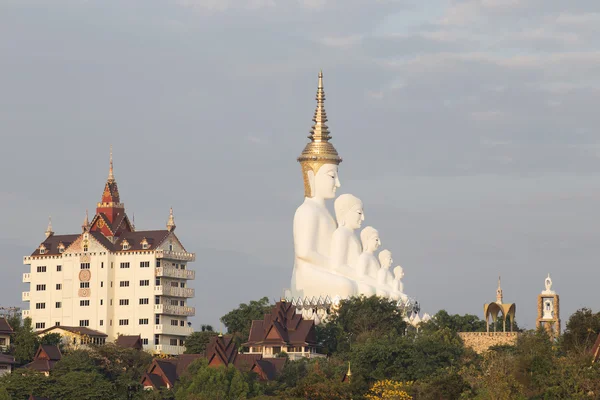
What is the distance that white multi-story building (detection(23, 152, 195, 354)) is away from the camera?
346 feet

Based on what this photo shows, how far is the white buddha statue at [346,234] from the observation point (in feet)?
345

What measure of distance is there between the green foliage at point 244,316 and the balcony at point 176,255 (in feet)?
14.6

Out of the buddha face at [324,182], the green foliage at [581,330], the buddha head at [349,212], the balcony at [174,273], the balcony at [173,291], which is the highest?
the buddha face at [324,182]

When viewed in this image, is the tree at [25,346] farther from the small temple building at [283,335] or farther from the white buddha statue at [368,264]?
the white buddha statue at [368,264]

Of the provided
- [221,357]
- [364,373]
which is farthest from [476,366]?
[221,357]

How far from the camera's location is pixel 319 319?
101438mm

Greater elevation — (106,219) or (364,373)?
(106,219)

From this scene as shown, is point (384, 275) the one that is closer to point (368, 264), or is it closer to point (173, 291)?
point (368, 264)

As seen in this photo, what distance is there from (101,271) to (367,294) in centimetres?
1573

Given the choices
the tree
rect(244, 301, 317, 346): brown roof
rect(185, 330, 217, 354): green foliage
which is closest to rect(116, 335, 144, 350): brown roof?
rect(185, 330, 217, 354): green foliage

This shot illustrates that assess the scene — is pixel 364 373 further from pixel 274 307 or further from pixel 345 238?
pixel 345 238

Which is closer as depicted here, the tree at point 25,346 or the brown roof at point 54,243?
the tree at point 25,346

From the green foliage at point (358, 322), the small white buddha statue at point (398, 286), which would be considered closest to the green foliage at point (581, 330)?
the green foliage at point (358, 322)

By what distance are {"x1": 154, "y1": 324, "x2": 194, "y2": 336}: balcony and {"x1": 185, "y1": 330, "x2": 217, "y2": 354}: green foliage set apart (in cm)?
328
